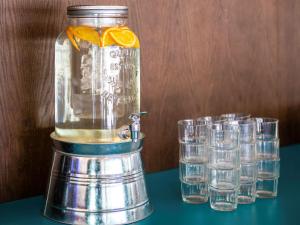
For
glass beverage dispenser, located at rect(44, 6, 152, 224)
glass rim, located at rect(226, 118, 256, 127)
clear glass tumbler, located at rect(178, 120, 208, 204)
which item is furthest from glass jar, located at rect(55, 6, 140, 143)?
glass rim, located at rect(226, 118, 256, 127)

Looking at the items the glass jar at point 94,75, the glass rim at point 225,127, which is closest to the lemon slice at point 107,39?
the glass jar at point 94,75

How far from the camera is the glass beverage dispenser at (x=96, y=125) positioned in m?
1.24

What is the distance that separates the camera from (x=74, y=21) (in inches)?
52.4

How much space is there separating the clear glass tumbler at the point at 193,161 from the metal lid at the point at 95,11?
0.30 meters

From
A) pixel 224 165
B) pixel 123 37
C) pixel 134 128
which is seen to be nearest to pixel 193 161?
pixel 224 165

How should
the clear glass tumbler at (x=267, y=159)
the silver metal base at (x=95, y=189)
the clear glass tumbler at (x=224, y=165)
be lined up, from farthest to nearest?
the clear glass tumbler at (x=267, y=159) → the clear glass tumbler at (x=224, y=165) → the silver metal base at (x=95, y=189)

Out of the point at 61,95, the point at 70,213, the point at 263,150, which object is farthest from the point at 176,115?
the point at 70,213

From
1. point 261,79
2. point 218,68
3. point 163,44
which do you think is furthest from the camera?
point 261,79

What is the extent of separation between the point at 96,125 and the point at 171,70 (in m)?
0.43

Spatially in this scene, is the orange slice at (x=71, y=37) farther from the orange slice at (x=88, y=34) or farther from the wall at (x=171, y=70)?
the wall at (x=171, y=70)

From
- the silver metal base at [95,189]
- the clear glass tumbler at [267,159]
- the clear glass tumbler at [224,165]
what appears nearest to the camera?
the silver metal base at [95,189]

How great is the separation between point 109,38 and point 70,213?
1.21ft

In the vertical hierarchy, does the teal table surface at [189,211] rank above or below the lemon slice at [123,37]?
below

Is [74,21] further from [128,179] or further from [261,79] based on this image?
[261,79]
